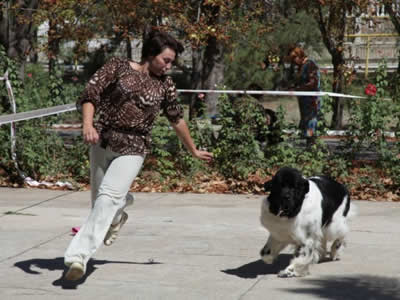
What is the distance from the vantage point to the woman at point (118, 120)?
5.76m

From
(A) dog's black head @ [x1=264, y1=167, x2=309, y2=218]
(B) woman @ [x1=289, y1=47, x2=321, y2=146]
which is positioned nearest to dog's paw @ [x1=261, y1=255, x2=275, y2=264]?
(A) dog's black head @ [x1=264, y1=167, x2=309, y2=218]

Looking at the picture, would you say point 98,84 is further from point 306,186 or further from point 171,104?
point 306,186

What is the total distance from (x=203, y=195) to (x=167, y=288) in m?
4.45

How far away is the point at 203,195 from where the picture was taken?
10.2m

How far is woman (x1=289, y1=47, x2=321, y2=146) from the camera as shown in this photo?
11.1 metres

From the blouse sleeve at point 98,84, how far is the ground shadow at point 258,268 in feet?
5.67

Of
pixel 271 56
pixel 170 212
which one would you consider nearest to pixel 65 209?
pixel 170 212

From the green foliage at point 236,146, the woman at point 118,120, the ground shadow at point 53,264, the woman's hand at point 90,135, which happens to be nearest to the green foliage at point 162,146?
the green foliage at point 236,146

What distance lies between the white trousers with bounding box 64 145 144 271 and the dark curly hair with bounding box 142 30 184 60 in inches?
31.3

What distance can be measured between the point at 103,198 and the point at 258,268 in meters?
1.51

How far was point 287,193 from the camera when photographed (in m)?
5.88

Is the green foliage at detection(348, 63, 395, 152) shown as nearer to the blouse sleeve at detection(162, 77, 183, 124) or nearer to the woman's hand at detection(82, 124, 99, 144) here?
the blouse sleeve at detection(162, 77, 183, 124)

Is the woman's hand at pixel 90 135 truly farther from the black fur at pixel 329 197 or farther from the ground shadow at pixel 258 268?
the black fur at pixel 329 197

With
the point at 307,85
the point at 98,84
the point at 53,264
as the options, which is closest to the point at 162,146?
the point at 307,85
